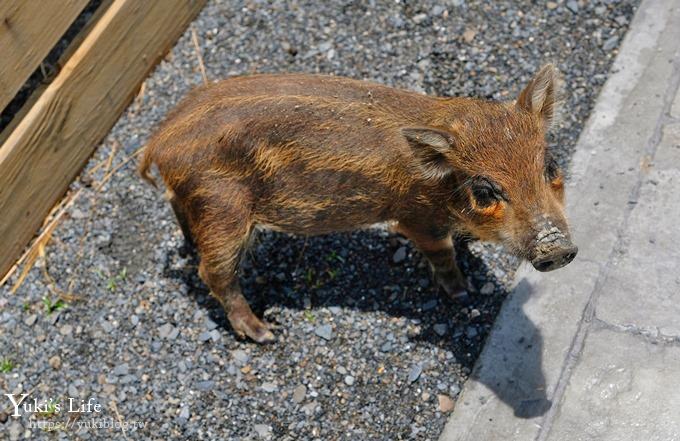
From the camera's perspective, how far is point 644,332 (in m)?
4.31

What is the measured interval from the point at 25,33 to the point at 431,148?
7.20ft

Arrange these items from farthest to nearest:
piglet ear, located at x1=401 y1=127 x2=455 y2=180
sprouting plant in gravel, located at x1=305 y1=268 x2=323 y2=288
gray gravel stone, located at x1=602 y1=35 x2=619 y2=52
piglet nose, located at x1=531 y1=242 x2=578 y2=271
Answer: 1. gray gravel stone, located at x1=602 y1=35 x2=619 y2=52
2. sprouting plant in gravel, located at x1=305 y1=268 x2=323 y2=288
3. piglet ear, located at x1=401 y1=127 x2=455 y2=180
4. piglet nose, located at x1=531 y1=242 x2=578 y2=271

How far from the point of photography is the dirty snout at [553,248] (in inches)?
144

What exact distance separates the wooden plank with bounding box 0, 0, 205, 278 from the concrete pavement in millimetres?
2552

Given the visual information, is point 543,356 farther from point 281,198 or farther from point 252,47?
point 252,47

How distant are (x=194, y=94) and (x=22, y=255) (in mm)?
1496

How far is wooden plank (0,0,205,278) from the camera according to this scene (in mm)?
4789

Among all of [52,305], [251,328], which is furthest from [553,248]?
[52,305]

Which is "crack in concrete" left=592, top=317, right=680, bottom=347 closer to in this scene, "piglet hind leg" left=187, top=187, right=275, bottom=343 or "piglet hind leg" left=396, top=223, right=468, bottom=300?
"piglet hind leg" left=396, top=223, right=468, bottom=300

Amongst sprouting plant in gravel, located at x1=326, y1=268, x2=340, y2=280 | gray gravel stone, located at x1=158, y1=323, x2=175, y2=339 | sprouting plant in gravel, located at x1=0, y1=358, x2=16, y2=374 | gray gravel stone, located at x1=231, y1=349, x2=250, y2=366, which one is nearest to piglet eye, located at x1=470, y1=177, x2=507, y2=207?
sprouting plant in gravel, located at x1=326, y1=268, x2=340, y2=280

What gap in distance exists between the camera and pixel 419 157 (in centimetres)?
396

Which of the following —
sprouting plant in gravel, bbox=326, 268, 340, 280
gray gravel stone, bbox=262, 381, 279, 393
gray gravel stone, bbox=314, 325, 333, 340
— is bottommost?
→ gray gravel stone, bbox=262, 381, 279, 393

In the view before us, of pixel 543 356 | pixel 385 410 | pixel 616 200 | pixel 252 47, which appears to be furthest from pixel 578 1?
pixel 385 410

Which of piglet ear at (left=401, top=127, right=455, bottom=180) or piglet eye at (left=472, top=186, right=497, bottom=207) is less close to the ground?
piglet ear at (left=401, top=127, right=455, bottom=180)
